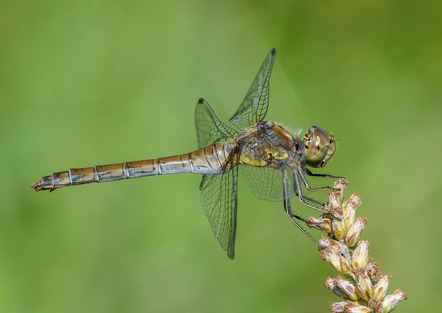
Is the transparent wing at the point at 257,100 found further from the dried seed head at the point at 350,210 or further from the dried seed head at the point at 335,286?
the dried seed head at the point at 335,286

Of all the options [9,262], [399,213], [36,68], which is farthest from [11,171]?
[399,213]

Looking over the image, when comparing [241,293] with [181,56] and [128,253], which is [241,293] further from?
[181,56]

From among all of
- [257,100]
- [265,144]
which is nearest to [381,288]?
[265,144]

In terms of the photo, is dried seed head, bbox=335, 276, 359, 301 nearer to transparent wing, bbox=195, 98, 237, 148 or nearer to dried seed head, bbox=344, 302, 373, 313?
dried seed head, bbox=344, 302, 373, 313

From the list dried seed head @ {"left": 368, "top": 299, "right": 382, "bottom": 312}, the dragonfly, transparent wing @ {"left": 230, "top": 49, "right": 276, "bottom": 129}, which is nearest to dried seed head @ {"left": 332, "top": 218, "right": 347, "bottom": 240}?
dried seed head @ {"left": 368, "top": 299, "right": 382, "bottom": 312}

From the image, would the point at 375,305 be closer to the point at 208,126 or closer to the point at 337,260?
the point at 337,260

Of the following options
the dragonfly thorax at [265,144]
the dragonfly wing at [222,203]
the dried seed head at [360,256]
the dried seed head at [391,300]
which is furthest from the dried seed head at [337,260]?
the dragonfly thorax at [265,144]
